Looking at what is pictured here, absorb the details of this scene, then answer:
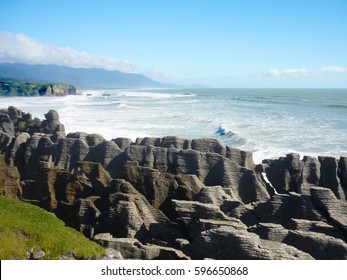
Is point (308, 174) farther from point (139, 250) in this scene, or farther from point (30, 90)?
point (30, 90)

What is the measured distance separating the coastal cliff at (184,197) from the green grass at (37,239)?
105 centimetres

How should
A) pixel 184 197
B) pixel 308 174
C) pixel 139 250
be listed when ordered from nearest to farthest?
pixel 139 250 < pixel 184 197 < pixel 308 174

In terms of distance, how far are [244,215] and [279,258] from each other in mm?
4120

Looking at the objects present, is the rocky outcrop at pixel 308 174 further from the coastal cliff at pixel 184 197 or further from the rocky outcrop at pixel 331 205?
the rocky outcrop at pixel 331 205

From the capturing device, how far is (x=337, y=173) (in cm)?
1914

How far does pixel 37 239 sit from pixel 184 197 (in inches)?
269

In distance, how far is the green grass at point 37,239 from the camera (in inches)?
476

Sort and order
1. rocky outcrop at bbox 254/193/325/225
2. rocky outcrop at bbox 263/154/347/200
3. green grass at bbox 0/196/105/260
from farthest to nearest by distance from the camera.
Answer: rocky outcrop at bbox 263/154/347/200 < rocky outcrop at bbox 254/193/325/225 < green grass at bbox 0/196/105/260

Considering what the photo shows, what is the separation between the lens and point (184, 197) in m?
17.5

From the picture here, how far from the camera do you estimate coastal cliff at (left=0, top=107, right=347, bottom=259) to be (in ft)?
43.6

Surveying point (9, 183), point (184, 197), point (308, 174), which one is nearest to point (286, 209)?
point (308, 174)

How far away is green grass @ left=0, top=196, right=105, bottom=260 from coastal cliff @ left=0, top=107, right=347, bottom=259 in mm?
1051

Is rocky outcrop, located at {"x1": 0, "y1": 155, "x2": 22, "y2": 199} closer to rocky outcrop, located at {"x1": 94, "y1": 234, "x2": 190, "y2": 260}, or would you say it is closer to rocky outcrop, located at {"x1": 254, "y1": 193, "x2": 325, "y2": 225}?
rocky outcrop, located at {"x1": 94, "y1": 234, "x2": 190, "y2": 260}

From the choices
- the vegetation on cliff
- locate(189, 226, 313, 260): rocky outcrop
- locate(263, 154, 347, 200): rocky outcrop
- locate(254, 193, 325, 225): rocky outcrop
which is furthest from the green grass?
the vegetation on cliff
